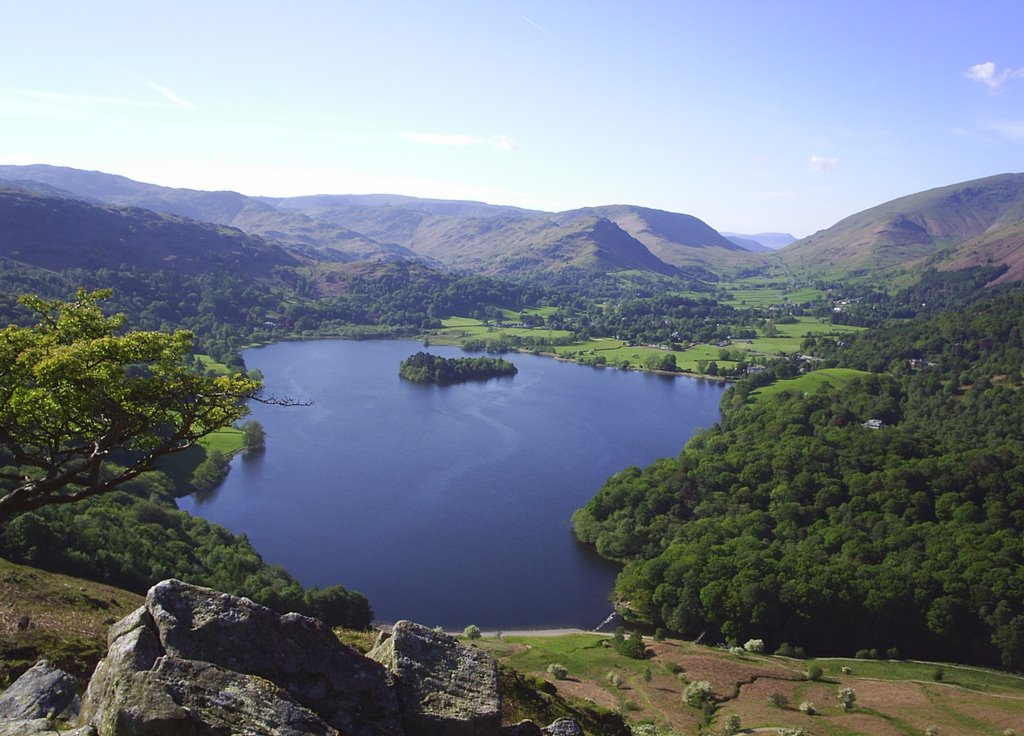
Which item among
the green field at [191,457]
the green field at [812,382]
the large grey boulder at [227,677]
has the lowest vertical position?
the green field at [191,457]

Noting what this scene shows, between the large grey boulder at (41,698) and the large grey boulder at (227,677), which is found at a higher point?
the large grey boulder at (227,677)

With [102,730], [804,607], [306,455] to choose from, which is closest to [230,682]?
[102,730]

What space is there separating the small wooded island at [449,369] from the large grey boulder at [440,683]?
357ft

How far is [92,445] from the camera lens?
1290 centimetres

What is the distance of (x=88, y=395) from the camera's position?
38.0ft

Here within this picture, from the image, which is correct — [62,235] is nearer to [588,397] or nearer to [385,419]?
[385,419]

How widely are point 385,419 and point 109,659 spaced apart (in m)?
85.7

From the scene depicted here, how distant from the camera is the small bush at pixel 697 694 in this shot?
1192 inches

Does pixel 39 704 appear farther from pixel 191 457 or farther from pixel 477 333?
pixel 477 333

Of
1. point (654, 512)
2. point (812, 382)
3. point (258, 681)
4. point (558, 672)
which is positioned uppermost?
point (258, 681)

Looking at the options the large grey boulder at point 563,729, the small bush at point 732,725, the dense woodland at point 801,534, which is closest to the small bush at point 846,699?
the small bush at point 732,725

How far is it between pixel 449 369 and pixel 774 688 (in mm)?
94622

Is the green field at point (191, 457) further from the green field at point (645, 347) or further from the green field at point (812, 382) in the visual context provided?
the green field at point (645, 347)

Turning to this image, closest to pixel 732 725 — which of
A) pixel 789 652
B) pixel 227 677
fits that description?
pixel 789 652
